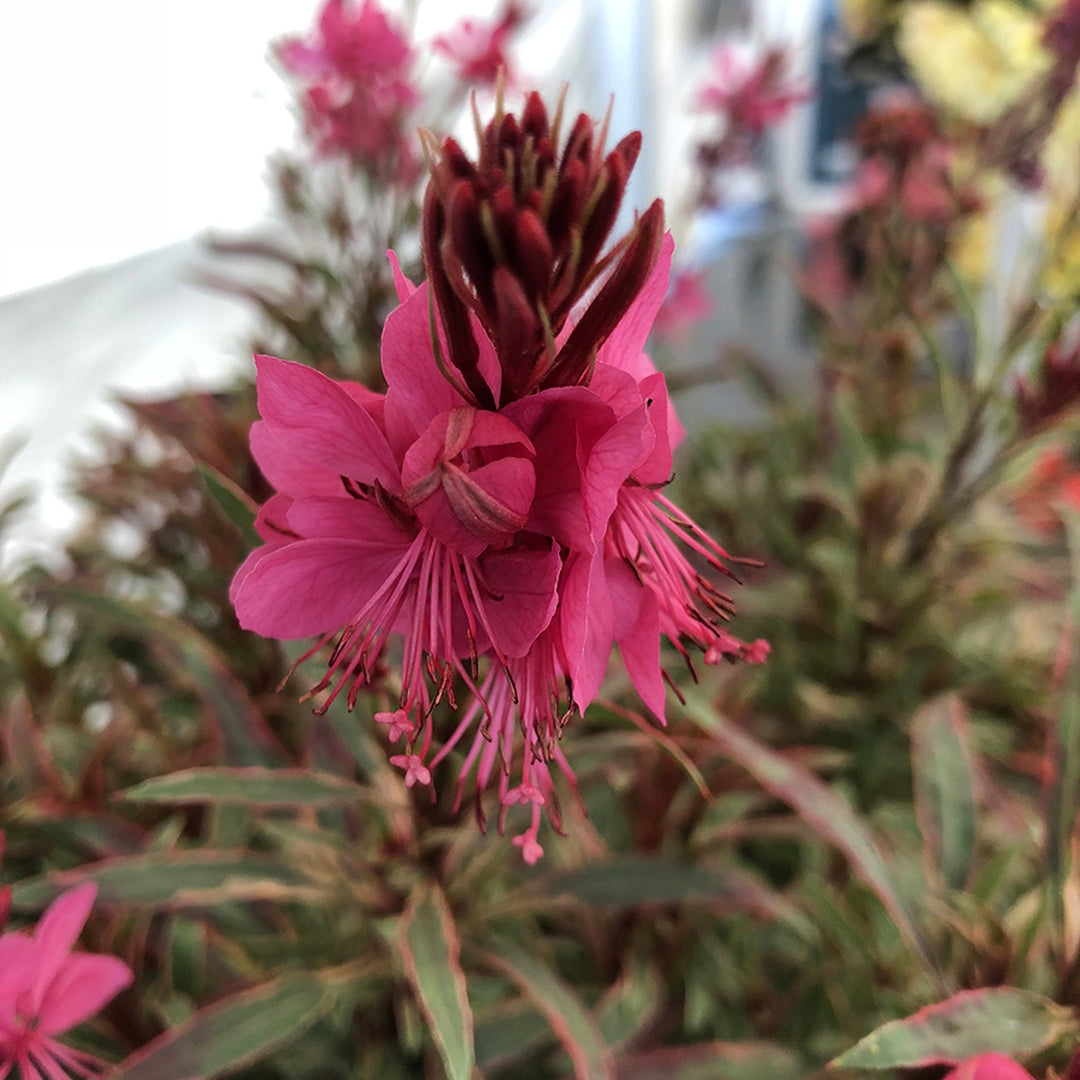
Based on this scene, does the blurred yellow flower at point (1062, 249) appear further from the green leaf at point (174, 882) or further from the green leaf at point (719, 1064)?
the green leaf at point (174, 882)

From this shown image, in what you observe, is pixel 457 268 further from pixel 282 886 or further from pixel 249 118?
pixel 249 118

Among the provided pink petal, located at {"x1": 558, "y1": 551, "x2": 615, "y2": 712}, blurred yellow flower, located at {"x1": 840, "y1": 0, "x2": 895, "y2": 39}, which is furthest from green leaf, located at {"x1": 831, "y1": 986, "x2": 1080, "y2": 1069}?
blurred yellow flower, located at {"x1": 840, "y1": 0, "x2": 895, "y2": 39}

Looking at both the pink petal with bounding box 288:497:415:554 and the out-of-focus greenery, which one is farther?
the out-of-focus greenery

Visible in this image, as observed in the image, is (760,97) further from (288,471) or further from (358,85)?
(288,471)

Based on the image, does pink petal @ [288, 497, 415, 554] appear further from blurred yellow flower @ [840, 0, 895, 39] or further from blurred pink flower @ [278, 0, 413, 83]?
blurred yellow flower @ [840, 0, 895, 39]

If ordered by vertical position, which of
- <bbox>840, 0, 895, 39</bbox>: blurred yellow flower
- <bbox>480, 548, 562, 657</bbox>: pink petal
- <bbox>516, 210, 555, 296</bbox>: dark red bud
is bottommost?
<bbox>480, 548, 562, 657</bbox>: pink petal

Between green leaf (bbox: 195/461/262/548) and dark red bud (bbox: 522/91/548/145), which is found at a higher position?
dark red bud (bbox: 522/91/548/145)

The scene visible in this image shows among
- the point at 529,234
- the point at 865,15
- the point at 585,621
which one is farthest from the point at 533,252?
the point at 865,15
